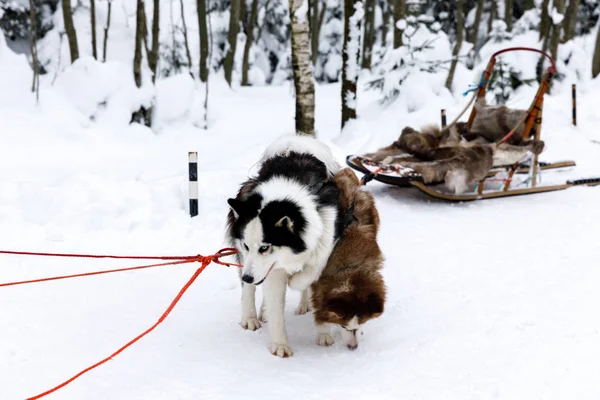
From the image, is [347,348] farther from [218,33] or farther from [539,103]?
[218,33]

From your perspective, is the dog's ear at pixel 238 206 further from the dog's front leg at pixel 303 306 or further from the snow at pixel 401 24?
the snow at pixel 401 24

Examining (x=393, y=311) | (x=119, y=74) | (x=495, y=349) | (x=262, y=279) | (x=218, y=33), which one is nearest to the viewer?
(x=262, y=279)

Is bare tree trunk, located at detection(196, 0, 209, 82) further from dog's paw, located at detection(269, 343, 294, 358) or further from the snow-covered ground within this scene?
dog's paw, located at detection(269, 343, 294, 358)

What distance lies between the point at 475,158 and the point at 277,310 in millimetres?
4623

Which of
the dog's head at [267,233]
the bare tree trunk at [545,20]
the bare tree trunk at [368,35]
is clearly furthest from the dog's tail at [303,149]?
the bare tree trunk at [368,35]

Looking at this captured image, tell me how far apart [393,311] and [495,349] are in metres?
0.92

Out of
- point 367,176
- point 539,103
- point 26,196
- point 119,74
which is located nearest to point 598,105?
point 539,103

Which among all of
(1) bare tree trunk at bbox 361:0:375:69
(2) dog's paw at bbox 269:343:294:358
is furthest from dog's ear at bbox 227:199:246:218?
(1) bare tree trunk at bbox 361:0:375:69

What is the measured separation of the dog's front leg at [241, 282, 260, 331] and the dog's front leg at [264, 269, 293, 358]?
1.22 feet

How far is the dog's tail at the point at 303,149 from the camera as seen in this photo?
12.7ft

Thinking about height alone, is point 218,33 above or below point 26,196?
above

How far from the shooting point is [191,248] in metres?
5.38

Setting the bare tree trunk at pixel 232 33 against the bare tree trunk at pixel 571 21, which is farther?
the bare tree trunk at pixel 232 33

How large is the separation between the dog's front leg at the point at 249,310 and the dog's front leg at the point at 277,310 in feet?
1.22
